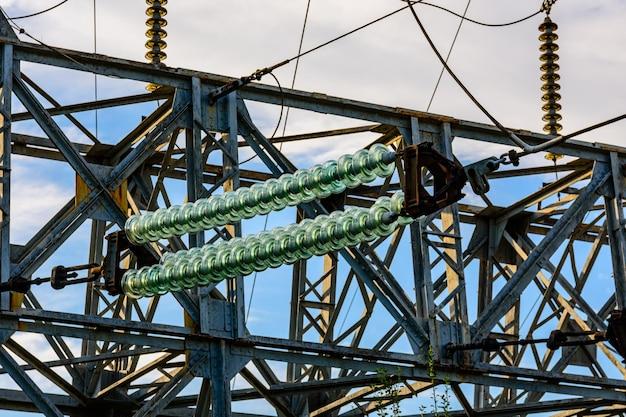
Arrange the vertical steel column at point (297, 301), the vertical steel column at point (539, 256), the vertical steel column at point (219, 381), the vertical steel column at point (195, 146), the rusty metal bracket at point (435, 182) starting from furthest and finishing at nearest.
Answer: the vertical steel column at point (297, 301) < the vertical steel column at point (539, 256) < the vertical steel column at point (195, 146) < the vertical steel column at point (219, 381) < the rusty metal bracket at point (435, 182)

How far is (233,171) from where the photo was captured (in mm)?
28125

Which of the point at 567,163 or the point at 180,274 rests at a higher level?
the point at 567,163

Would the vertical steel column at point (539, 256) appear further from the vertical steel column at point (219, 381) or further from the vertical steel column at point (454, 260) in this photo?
the vertical steel column at point (219, 381)

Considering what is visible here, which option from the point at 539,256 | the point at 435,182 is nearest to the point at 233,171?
the point at 539,256

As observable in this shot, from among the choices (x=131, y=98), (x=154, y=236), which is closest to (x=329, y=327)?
(x=131, y=98)

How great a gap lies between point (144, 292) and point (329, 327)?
39.4 ft

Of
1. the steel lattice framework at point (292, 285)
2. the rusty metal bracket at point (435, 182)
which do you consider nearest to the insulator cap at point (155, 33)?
the steel lattice framework at point (292, 285)

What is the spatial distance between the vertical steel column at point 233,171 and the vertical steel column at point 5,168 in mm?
3444

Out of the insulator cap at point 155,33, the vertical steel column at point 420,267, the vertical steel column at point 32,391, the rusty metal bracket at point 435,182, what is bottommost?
the rusty metal bracket at point 435,182

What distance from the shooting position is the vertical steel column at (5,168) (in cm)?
2571

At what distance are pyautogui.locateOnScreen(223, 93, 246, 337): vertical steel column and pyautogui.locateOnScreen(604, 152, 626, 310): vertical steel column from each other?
7280 millimetres

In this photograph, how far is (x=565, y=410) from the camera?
108 ft

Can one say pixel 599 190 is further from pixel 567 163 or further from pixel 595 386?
pixel 595 386

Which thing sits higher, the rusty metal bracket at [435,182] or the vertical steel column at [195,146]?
the vertical steel column at [195,146]
